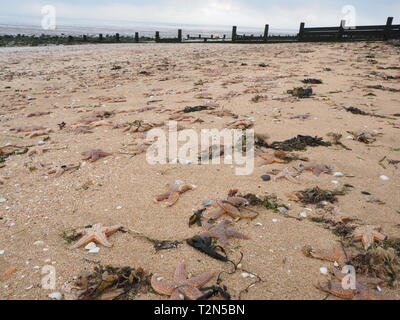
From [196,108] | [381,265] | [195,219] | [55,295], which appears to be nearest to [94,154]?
[195,219]

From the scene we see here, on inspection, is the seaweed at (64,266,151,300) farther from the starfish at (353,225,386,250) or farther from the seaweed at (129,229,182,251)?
the starfish at (353,225,386,250)

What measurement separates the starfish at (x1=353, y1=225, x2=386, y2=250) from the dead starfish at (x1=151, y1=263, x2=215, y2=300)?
1774 millimetres

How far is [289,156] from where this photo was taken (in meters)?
5.39

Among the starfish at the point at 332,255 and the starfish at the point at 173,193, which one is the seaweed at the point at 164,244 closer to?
the starfish at the point at 173,193

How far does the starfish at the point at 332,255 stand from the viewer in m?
3.07

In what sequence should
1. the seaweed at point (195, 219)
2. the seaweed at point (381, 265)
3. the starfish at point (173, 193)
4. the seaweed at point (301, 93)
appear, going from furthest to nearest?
the seaweed at point (301, 93) < the starfish at point (173, 193) < the seaweed at point (195, 219) < the seaweed at point (381, 265)

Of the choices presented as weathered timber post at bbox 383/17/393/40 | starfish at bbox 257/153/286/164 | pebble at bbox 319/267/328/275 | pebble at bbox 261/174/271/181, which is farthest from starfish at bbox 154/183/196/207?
weathered timber post at bbox 383/17/393/40

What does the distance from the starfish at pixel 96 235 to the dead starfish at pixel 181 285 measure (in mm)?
908

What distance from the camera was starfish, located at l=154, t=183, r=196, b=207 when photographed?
14.1 ft

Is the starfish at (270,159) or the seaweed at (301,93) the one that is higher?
the seaweed at (301,93)

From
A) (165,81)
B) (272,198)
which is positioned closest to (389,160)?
(272,198)

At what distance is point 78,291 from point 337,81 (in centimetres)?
1169

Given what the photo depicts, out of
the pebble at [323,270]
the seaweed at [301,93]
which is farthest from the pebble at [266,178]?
the seaweed at [301,93]

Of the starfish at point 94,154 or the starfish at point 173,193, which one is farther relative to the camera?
the starfish at point 94,154
